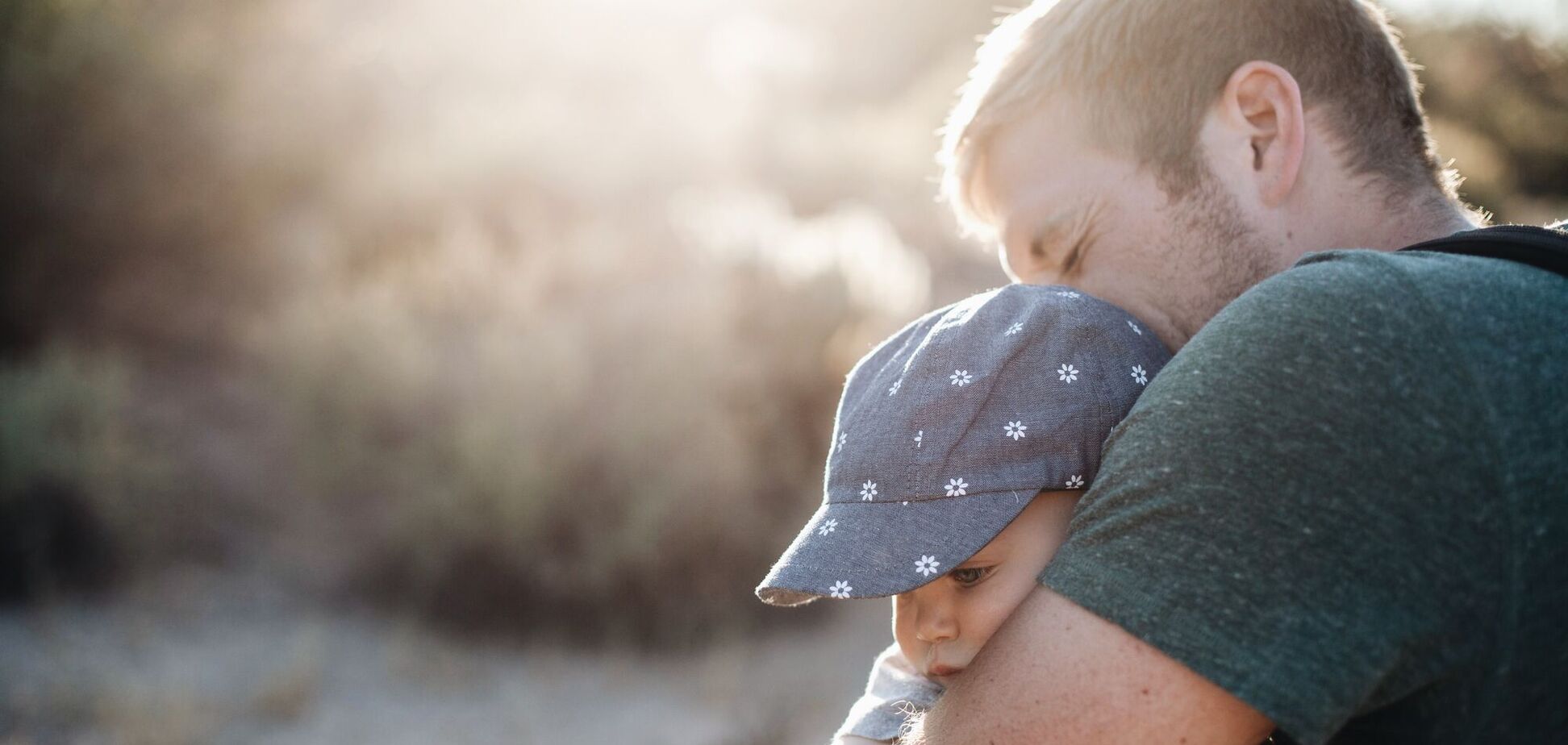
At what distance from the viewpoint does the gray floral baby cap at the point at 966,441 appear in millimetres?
1349

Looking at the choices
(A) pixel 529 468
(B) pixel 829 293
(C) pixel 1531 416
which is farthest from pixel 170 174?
(C) pixel 1531 416

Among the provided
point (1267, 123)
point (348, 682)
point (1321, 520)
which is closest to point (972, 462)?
point (1321, 520)

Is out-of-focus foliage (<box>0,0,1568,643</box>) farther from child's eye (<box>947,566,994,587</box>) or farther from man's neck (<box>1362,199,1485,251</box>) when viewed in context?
man's neck (<box>1362,199,1485,251</box>)

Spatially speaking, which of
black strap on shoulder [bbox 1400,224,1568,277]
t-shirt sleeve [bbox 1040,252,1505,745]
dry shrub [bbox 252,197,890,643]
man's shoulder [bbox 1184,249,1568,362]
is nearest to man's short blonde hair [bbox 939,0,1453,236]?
black strap on shoulder [bbox 1400,224,1568,277]

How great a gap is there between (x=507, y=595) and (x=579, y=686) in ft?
1.93

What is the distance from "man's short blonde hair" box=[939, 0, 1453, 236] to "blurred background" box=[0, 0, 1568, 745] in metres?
3.27

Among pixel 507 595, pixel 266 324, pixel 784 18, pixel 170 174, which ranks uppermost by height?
pixel 784 18

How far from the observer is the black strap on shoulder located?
45.7 inches

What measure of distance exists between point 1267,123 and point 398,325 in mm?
4636

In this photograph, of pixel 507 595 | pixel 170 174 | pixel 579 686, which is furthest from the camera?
pixel 170 174

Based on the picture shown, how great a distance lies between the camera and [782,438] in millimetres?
5633

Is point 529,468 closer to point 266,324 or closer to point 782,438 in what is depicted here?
point 782,438

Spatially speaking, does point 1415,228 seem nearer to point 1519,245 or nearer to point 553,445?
point 1519,245

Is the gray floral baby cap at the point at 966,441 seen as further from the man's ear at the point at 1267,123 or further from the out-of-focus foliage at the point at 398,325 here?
the out-of-focus foliage at the point at 398,325
